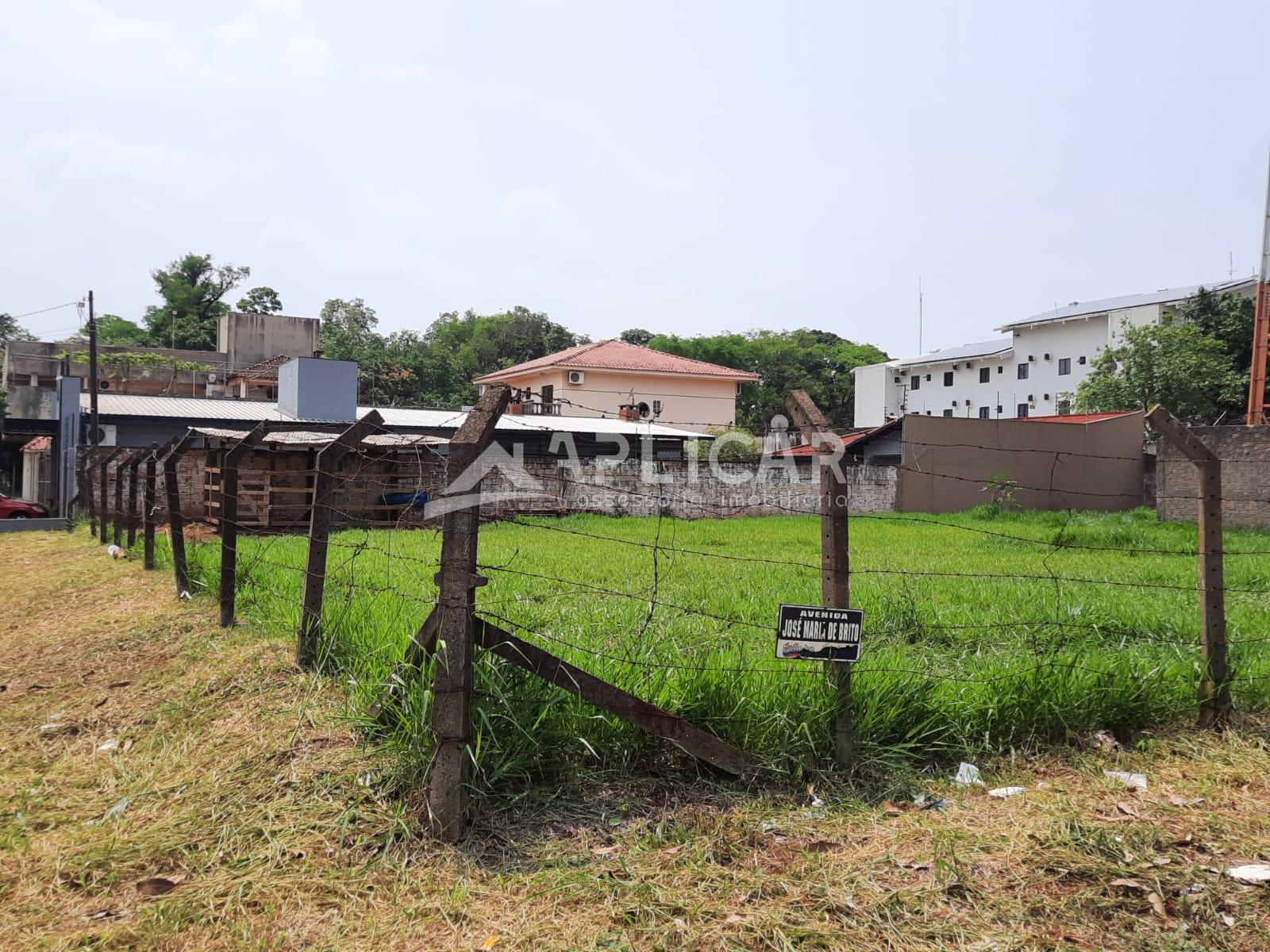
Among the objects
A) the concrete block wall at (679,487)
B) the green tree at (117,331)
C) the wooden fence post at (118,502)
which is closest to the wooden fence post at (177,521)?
the wooden fence post at (118,502)

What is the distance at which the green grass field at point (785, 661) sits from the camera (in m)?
3.71

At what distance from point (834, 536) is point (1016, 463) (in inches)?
894

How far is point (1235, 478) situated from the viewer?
18.3 metres

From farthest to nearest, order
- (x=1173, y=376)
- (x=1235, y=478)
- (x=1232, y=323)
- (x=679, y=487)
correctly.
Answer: (x=1232, y=323)
(x=1173, y=376)
(x=679, y=487)
(x=1235, y=478)

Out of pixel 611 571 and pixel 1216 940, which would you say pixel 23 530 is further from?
pixel 1216 940

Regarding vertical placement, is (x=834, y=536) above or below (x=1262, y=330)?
below

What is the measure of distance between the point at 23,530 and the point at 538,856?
19.4 meters

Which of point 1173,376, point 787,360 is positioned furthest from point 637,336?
point 1173,376

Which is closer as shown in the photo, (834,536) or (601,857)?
(601,857)

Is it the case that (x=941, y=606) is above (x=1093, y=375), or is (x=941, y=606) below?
below

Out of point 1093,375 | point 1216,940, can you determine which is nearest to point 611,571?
point 1216,940

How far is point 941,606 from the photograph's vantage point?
747cm

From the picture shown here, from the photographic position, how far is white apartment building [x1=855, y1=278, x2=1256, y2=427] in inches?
1721

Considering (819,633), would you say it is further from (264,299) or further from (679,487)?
(264,299)
